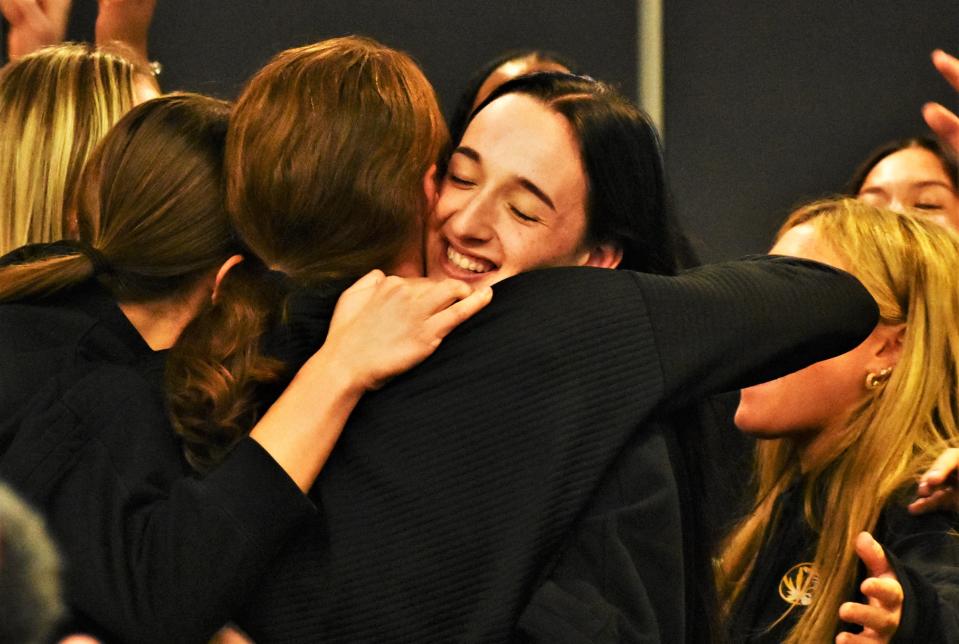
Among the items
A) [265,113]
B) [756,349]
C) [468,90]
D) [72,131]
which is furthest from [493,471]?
[468,90]

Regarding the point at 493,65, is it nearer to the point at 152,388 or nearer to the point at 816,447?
the point at 816,447

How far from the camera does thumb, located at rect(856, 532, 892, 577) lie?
1280mm

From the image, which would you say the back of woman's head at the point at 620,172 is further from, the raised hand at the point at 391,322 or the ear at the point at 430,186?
the raised hand at the point at 391,322

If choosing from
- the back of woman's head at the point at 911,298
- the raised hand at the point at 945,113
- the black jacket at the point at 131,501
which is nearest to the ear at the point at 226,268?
the black jacket at the point at 131,501

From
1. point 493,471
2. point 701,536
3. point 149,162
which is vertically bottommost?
point 701,536

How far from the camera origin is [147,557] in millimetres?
1001

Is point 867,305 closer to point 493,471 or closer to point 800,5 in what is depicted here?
point 493,471

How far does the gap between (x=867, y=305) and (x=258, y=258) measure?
0.55 meters

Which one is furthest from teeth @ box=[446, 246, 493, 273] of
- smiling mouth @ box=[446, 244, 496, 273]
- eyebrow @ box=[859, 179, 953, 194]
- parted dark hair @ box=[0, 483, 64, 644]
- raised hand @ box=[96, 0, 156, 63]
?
eyebrow @ box=[859, 179, 953, 194]

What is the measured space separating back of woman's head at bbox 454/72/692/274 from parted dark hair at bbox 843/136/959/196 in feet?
4.17

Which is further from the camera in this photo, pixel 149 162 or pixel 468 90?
pixel 468 90

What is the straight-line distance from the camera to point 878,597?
4.24ft

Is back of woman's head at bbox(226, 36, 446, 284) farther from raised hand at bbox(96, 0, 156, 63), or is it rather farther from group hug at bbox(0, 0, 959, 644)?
raised hand at bbox(96, 0, 156, 63)

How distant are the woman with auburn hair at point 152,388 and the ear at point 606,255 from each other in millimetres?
276
